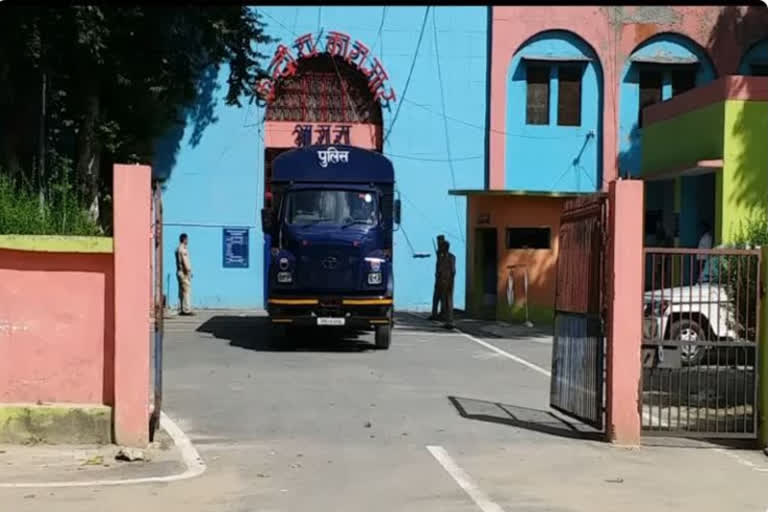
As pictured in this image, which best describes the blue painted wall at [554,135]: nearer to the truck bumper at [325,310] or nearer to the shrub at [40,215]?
the truck bumper at [325,310]

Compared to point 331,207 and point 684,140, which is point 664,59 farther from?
point 331,207

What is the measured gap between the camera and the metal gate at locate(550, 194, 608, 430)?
10562 mm

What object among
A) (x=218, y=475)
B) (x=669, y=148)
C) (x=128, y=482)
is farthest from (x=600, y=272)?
(x=669, y=148)

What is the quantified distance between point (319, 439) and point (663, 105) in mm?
14763

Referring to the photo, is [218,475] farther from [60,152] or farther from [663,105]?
[60,152]

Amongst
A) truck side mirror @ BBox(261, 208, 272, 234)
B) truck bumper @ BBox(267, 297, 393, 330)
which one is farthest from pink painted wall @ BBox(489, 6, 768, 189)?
truck bumper @ BBox(267, 297, 393, 330)

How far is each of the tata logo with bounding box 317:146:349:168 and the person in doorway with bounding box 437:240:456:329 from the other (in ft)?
18.5

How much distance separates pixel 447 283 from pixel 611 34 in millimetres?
9735

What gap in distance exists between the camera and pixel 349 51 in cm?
2733

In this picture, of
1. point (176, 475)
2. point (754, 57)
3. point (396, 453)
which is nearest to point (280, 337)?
point (396, 453)

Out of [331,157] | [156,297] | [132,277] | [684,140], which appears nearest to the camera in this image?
[132,277]

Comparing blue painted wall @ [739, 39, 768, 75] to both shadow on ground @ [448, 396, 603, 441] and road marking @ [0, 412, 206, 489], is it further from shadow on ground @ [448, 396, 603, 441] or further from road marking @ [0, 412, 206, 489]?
road marking @ [0, 412, 206, 489]

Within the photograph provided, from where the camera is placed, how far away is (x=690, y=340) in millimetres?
10664

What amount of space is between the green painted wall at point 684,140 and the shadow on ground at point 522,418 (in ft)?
29.7
